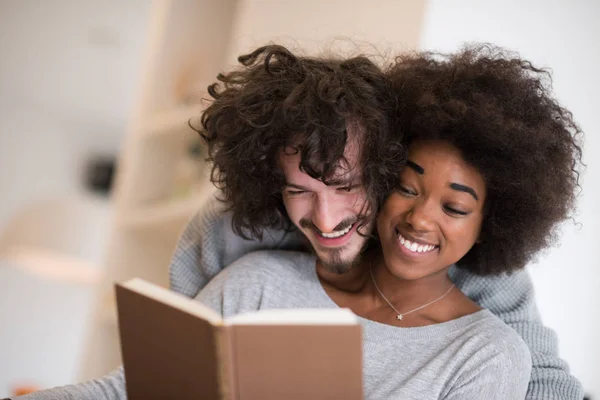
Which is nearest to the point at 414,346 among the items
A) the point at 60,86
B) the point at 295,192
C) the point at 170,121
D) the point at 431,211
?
the point at 431,211

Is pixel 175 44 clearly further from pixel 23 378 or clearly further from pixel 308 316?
pixel 23 378

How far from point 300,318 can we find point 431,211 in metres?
0.49

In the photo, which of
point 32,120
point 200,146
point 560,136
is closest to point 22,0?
point 32,120

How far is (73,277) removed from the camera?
4.35m

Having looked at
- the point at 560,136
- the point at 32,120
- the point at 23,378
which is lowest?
the point at 23,378

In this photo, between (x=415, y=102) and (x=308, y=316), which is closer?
(x=308, y=316)

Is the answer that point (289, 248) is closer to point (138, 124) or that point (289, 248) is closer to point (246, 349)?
point (246, 349)

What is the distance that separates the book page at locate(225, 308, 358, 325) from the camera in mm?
989

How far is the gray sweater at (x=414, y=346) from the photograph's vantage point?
1.34 m

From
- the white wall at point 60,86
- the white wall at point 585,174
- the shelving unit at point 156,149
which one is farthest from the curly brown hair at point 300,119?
the white wall at point 60,86

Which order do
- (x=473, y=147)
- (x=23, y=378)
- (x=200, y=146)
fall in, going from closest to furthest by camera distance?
A: 1. (x=473, y=147)
2. (x=200, y=146)
3. (x=23, y=378)

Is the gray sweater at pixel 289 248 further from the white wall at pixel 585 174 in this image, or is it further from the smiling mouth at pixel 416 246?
the white wall at pixel 585 174

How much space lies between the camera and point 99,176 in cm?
606

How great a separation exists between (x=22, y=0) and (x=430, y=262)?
3.69 m
